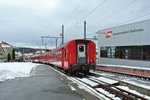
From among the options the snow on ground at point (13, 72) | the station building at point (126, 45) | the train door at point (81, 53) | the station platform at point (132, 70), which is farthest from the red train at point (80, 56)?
the station building at point (126, 45)

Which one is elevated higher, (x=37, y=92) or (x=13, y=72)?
(x=13, y=72)

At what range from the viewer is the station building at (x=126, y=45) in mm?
26625

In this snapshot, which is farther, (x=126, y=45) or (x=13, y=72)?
(x=126, y=45)

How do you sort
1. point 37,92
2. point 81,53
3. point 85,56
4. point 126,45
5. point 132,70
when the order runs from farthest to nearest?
point 126,45 → point 85,56 → point 81,53 → point 132,70 → point 37,92

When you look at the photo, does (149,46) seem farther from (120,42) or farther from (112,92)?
(112,92)

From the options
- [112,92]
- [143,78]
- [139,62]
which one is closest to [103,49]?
[139,62]

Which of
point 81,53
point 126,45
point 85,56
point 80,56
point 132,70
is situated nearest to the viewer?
point 132,70

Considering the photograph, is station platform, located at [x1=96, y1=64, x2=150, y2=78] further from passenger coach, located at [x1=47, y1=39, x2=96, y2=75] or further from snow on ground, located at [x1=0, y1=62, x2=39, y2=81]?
snow on ground, located at [x1=0, y1=62, x2=39, y2=81]

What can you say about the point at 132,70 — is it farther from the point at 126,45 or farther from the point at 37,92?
the point at 37,92

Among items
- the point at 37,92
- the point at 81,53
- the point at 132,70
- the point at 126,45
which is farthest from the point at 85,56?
the point at 37,92

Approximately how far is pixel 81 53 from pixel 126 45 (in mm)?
9359

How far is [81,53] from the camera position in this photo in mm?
23156

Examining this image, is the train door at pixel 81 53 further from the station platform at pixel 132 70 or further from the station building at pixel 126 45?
the station building at pixel 126 45

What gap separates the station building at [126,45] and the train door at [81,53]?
6.77 m
